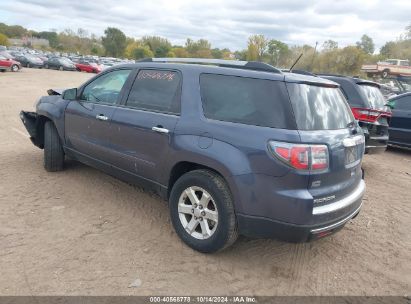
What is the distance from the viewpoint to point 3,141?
7.29 meters

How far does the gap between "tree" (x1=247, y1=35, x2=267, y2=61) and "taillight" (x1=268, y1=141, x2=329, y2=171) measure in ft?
114

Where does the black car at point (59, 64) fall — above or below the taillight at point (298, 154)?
above

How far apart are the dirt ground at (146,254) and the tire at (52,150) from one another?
358 millimetres

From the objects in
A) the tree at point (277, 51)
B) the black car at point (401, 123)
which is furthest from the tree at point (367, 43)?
the black car at point (401, 123)

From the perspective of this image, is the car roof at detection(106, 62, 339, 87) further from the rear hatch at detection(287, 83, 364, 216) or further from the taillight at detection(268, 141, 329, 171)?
the taillight at detection(268, 141, 329, 171)

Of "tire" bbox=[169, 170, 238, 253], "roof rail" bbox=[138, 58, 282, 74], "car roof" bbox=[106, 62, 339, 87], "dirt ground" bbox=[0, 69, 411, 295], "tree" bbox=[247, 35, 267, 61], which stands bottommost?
"dirt ground" bbox=[0, 69, 411, 295]

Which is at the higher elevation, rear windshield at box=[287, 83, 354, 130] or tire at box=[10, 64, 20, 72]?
rear windshield at box=[287, 83, 354, 130]

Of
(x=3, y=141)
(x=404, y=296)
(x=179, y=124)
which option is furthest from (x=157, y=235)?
(x=3, y=141)

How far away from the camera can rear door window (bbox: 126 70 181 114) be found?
12.5ft

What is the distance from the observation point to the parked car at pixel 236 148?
3002 mm

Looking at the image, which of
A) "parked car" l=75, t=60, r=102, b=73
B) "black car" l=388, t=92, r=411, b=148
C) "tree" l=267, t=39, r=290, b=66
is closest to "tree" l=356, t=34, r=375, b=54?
"tree" l=267, t=39, r=290, b=66

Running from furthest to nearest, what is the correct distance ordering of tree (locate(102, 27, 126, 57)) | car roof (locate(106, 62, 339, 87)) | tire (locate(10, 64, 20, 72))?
tree (locate(102, 27, 126, 57)) < tire (locate(10, 64, 20, 72)) < car roof (locate(106, 62, 339, 87))

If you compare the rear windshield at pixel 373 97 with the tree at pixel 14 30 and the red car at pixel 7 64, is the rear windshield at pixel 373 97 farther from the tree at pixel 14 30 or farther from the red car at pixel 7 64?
the tree at pixel 14 30

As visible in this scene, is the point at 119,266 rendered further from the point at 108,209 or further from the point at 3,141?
the point at 3,141
